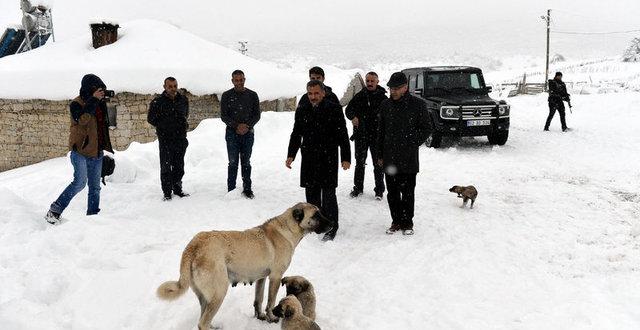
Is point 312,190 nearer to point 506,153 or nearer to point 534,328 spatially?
point 534,328

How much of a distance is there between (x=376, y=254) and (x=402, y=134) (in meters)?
1.41

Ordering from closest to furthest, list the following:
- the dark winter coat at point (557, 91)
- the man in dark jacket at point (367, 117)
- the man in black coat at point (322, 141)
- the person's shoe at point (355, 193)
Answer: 1. the man in black coat at point (322, 141)
2. the man in dark jacket at point (367, 117)
3. the person's shoe at point (355, 193)
4. the dark winter coat at point (557, 91)

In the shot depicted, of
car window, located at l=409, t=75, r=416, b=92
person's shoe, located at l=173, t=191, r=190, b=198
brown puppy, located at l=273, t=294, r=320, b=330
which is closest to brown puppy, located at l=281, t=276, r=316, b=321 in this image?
brown puppy, located at l=273, t=294, r=320, b=330

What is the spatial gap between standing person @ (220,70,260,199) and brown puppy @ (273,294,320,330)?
3.84 meters

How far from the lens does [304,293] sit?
3.34 metres

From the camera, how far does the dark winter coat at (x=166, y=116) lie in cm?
643

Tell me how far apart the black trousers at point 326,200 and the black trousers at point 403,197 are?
689mm

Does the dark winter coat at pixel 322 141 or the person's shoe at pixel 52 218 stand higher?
the dark winter coat at pixel 322 141

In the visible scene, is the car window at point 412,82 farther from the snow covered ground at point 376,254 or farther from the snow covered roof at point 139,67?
the snow covered roof at point 139,67

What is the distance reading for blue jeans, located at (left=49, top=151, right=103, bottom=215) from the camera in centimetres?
520

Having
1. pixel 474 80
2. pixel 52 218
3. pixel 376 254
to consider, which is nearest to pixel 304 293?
pixel 376 254

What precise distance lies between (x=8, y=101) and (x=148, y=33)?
557 cm

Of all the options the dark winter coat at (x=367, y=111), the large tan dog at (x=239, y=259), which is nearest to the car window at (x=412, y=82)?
the dark winter coat at (x=367, y=111)

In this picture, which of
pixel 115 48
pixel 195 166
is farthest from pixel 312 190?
pixel 115 48
